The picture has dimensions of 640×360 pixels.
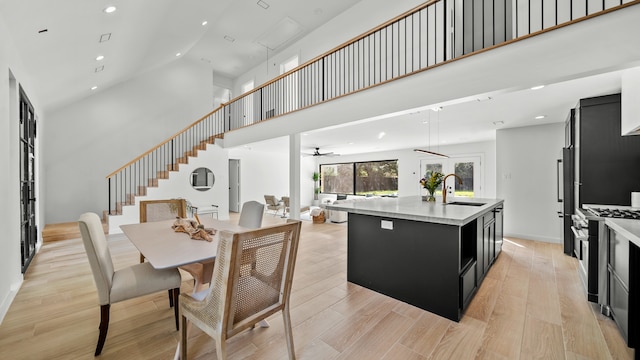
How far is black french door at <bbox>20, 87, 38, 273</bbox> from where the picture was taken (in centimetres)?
331

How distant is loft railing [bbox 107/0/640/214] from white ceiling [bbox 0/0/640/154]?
826mm

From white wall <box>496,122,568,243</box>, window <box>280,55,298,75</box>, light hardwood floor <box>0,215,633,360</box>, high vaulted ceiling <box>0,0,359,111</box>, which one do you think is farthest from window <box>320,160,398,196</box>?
light hardwood floor <box>0,215,633,360</box>

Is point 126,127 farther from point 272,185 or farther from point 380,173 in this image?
point 380,173

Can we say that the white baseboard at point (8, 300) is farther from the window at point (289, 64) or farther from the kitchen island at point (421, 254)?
the window at point (289, 64)

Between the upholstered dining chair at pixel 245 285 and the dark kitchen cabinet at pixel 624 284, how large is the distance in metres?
2.24

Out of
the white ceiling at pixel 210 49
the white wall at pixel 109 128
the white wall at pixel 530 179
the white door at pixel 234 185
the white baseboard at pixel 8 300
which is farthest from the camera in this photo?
the white door at pixel 234 185

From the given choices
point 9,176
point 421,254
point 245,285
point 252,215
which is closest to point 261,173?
point 252,215

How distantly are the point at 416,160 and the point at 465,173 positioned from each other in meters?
1.59

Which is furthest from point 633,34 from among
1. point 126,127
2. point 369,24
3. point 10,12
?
point 126,127

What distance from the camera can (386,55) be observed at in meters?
3.70

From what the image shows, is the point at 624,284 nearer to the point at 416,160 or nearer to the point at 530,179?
the point at 530,179

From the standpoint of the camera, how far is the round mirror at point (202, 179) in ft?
23.2

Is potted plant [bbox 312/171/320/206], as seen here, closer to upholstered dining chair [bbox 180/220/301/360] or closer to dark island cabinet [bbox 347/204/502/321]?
dark island cabinet [bbox 347/204/502/321]

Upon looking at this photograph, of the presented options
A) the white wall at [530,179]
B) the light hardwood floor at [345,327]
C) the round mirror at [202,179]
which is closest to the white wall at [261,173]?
the round mirror at [202,179]
